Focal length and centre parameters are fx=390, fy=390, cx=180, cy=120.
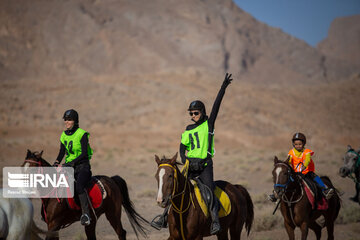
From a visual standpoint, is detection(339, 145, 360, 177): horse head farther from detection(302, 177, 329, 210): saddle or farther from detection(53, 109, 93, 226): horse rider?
detection(53, 109, 93, 226): horse rider

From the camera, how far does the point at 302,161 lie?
8852 millimetres

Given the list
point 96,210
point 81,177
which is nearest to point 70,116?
point 81,177

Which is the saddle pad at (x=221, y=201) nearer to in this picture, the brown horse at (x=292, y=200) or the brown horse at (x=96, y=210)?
the brown horse at (x=292, y=200)

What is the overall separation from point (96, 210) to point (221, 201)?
3004 millimetres

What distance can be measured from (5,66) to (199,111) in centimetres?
7689

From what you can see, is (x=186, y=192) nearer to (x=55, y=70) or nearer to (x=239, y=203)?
(x=239, y=203)

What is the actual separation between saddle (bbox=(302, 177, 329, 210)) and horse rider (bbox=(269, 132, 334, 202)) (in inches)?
4.6

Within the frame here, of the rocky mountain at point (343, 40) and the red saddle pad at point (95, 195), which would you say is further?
the rocky mountain at point (343, 40)

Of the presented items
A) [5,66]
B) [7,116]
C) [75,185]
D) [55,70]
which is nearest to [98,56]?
[55,70]

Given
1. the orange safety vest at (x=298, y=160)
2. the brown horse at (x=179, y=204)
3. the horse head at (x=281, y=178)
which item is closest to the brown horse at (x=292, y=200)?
the horse head at (x=281, y=178)

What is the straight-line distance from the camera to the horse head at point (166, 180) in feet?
18.6

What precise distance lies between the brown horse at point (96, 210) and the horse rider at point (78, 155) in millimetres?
396

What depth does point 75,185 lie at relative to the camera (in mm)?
8094

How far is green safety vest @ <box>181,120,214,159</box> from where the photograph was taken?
6.79m
